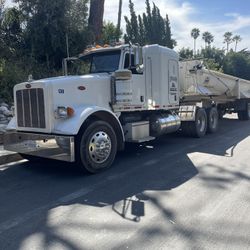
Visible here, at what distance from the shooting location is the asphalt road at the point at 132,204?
12.2 ft

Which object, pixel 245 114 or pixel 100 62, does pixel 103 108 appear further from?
pixel 245 114

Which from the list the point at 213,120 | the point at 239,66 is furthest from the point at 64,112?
the point at 239,66

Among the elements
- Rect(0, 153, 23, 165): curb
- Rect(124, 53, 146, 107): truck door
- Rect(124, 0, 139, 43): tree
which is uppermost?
Rect(124, 0, 139, 43): tree

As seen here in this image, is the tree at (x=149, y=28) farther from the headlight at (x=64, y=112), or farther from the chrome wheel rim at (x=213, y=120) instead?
the headlight at (x=64, y=112)

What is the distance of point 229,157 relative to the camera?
782 centimetres

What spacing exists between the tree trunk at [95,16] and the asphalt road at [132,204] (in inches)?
436

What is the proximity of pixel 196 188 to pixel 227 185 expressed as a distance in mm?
562

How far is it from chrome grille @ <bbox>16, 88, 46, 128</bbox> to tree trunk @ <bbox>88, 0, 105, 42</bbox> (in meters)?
10.9

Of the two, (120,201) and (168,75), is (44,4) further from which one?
(120,201)

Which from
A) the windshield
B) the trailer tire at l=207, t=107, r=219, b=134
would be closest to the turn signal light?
the windshield

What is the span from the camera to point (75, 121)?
6250mm

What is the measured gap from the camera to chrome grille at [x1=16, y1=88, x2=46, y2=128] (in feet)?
21.2

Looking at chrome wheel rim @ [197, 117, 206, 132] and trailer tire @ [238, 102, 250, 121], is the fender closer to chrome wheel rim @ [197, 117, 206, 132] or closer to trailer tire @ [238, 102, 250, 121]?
chrome wheel rim @ [197, 117, 206, 132]

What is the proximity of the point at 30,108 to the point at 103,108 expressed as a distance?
4.78 ft
